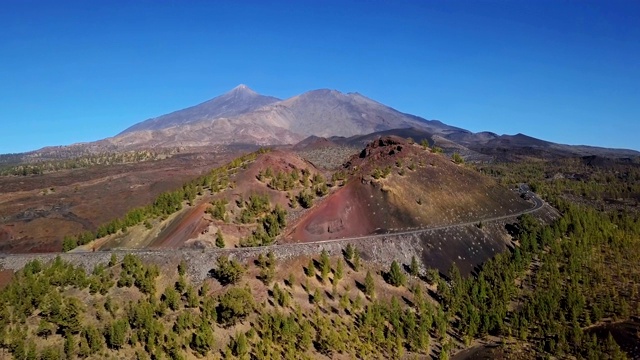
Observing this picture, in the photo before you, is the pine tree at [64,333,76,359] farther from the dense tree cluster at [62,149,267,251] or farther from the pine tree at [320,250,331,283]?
the dense tree cluster at [62,149,267,251]

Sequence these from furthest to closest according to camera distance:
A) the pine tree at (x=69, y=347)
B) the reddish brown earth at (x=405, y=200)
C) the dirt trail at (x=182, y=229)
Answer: the reddish brown earth at (x=405, y=200) < the dirt trail at (x=182, y=229) < the pine tree at (x=69, y=347)

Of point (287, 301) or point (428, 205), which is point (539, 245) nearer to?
point (428, 205)

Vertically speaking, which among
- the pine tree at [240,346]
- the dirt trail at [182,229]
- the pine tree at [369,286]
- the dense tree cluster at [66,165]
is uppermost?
the dense tree cluster at [66,165]

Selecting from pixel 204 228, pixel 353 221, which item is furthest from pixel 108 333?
pixel 353 221

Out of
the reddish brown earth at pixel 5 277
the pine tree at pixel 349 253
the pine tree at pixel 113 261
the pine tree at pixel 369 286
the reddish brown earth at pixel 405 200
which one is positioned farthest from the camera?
the reddish brown earth at pixel 405 200

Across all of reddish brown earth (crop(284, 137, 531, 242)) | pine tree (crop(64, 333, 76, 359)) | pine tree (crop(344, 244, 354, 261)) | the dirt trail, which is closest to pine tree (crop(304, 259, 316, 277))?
pine tree (crop(344, 244, 354, 261))

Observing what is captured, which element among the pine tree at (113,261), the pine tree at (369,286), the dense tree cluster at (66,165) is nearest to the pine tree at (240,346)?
the pine tree at (369,286)

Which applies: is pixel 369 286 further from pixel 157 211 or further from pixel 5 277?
pixel 5 277

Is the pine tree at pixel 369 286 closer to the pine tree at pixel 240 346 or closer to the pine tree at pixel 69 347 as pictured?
the pine tree at pixel 240 346
